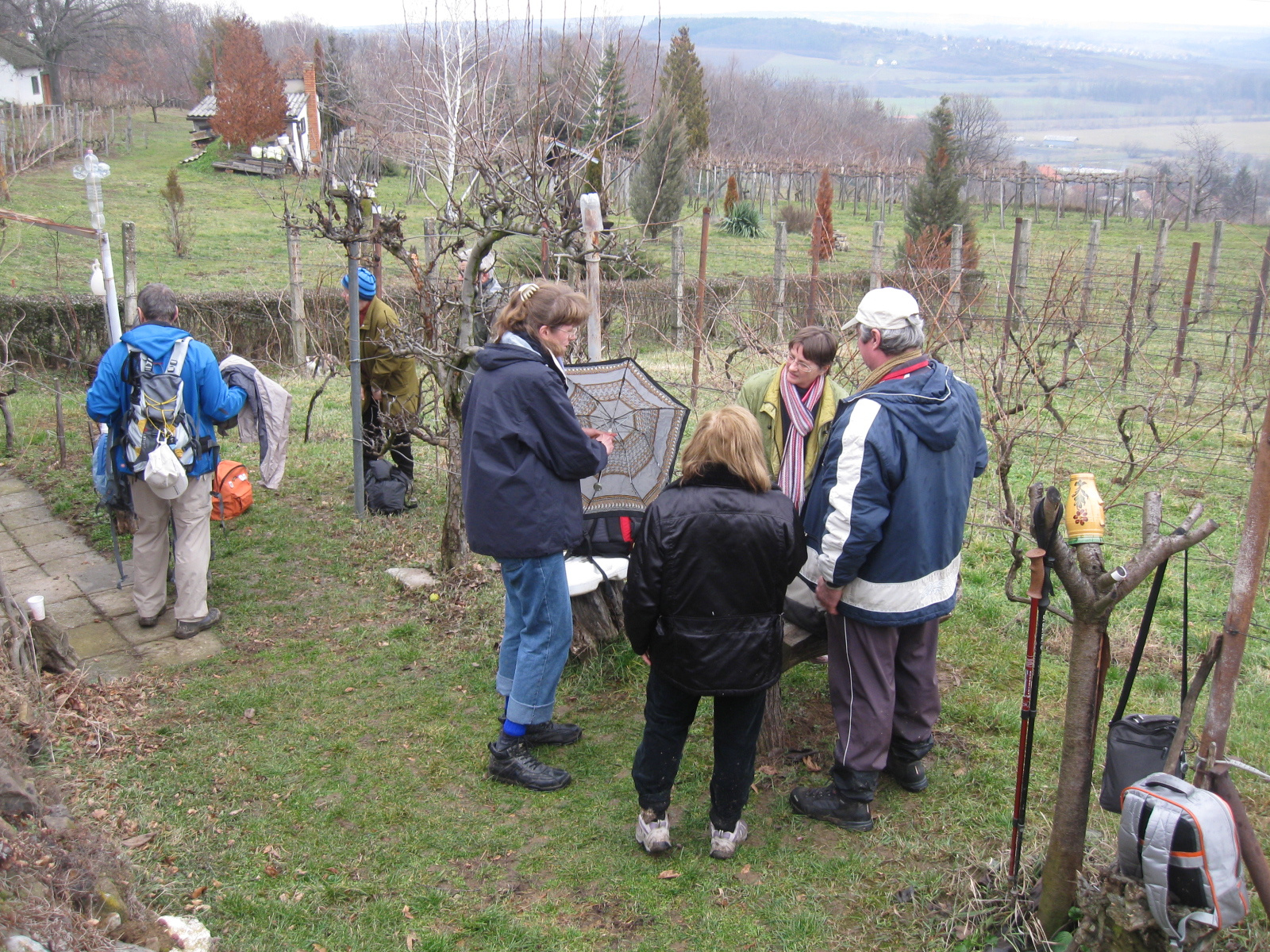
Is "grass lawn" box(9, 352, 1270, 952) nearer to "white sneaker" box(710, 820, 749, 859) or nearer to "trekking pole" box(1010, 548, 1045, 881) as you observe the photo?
"white sneaker" box(710, 820, 749, 859)

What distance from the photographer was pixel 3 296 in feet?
39.3

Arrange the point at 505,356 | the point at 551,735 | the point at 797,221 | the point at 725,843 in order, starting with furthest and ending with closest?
the point at 797,221 < the point at 551,735 < the point at 505,356 < the point at 725,843

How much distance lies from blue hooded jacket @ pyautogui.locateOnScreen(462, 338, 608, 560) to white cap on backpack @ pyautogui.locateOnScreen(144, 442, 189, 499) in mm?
1910

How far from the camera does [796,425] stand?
152 inches

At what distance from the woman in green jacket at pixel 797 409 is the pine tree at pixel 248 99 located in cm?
3456

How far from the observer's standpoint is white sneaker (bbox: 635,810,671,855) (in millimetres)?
3197

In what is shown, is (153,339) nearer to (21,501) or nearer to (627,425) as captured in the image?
(627,425)

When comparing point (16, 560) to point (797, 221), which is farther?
point (797, 221)

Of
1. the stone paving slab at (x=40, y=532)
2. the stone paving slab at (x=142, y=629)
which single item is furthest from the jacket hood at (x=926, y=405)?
the stone paving slab at (x=40, y=532)

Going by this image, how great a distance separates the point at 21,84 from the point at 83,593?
51443 millimetres

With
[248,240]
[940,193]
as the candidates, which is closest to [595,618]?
[940,193]

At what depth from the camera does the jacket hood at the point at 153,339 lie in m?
4.54

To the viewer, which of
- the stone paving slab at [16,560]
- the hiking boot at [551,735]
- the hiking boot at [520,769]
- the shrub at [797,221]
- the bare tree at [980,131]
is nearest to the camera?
the hiking boot at [520,769]

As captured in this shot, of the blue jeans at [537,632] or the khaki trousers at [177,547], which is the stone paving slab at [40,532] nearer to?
the khaki trousers at [177,547]
